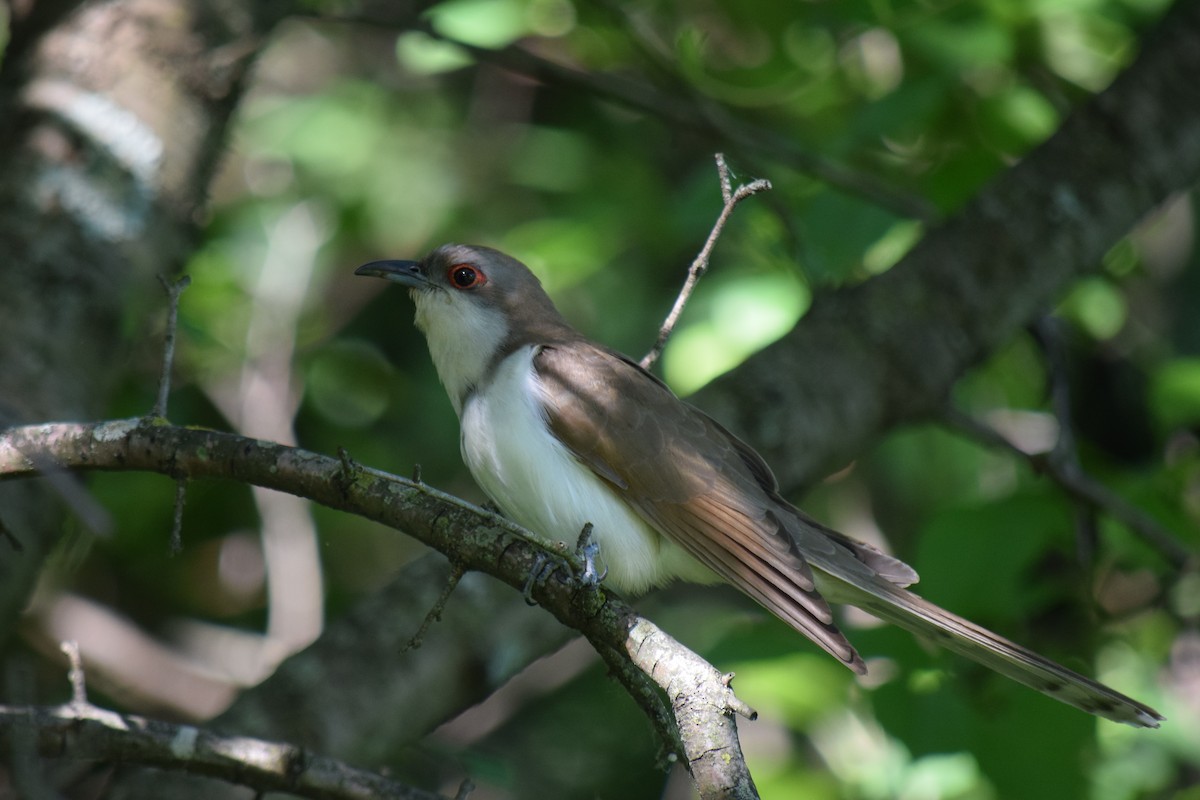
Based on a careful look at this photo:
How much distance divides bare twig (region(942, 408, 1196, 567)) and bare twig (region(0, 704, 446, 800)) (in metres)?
3.14

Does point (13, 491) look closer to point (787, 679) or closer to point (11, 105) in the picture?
point (11, 105)

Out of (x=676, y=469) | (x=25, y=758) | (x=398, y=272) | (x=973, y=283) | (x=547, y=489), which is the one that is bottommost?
(x=25, y=758)

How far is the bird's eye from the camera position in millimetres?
4855

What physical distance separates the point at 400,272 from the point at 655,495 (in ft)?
5.11

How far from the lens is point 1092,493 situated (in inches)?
191

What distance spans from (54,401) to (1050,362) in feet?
14.1

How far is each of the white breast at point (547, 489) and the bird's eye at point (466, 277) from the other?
0.77 metres

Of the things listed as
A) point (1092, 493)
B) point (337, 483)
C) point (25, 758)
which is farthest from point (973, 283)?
point (25, 758)

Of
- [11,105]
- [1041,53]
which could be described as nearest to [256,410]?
[11,105]

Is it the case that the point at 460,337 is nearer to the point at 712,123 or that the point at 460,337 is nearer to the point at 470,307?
the point at 470,307

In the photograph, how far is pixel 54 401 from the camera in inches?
166

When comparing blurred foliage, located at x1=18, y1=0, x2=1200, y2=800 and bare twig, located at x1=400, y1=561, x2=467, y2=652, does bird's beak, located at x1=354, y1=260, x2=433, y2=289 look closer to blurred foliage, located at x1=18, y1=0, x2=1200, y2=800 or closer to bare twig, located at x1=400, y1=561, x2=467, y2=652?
blurred foliage, located at x1=18, y1=0, x2=1200, y2=800

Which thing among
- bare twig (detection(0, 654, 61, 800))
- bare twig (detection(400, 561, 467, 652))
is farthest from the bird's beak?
bare twig (detection(0, 654, 61, 800))

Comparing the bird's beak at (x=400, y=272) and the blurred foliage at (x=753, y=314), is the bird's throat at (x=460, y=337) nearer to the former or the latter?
the bird's beak at (x=400, y=272)
